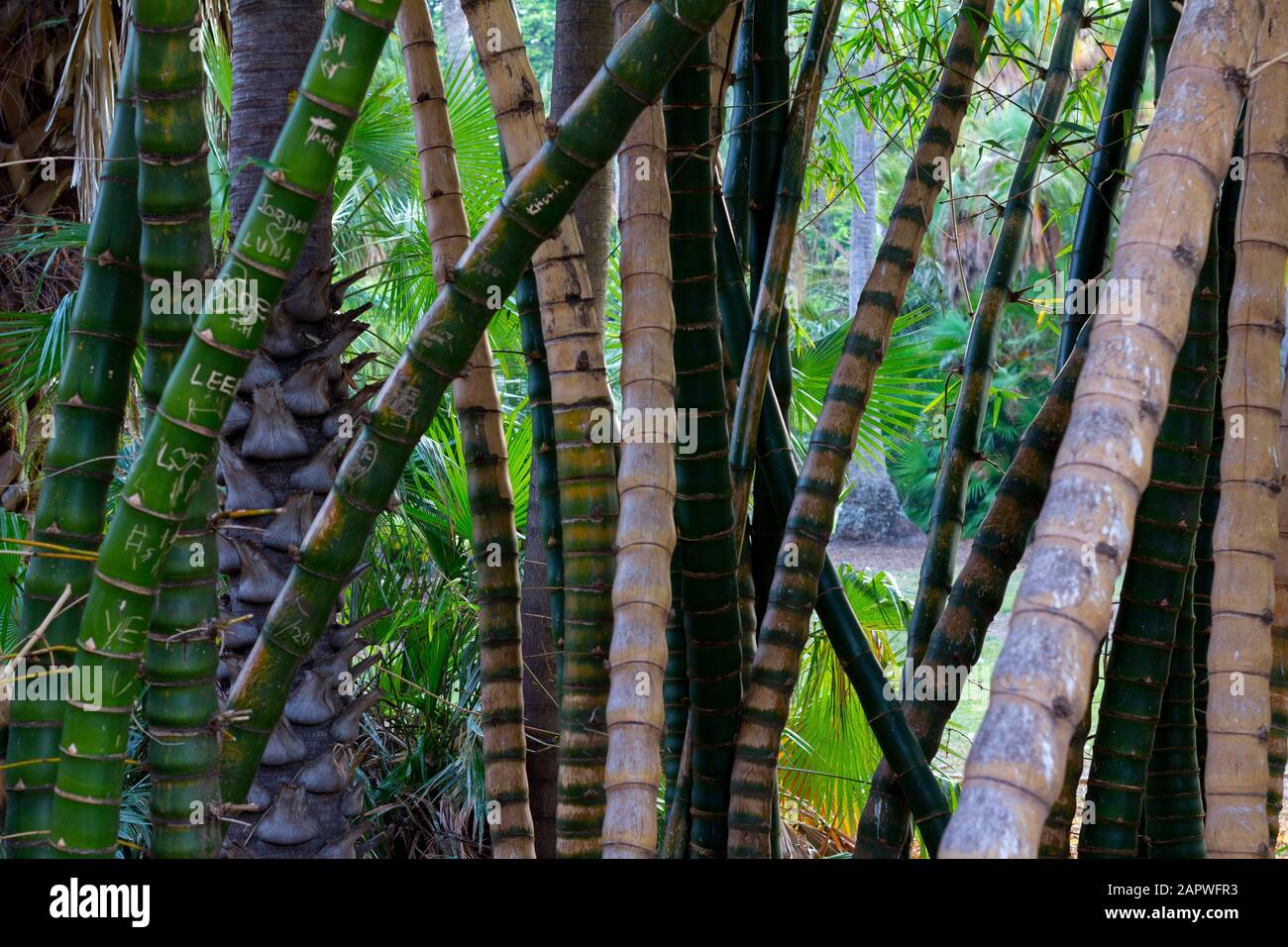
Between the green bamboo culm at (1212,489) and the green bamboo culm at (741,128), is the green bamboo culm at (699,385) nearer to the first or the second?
the green bamboo culm at (741,128)

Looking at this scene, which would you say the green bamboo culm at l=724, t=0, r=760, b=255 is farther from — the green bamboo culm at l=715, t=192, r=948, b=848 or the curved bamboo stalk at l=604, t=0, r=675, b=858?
the curved bamboo stalk at l=604, t=0, r=675, b=858

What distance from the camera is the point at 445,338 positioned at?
3.31 feet

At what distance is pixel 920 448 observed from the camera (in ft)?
29.8

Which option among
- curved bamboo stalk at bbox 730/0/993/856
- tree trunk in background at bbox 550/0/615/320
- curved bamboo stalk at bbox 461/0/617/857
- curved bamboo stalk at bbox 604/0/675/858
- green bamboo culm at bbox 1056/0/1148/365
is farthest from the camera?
tree trunk in background at bbox 550/0/615/320

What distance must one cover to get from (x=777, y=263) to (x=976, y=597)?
1.60 feet

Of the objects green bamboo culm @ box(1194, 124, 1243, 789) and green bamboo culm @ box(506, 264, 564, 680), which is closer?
green bamboo culm @ box(1194, 124, 1243, 789)

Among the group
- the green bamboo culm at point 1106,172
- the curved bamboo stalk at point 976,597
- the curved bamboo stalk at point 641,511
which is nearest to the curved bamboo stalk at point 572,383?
the curved bamboo stalk at point 641,511

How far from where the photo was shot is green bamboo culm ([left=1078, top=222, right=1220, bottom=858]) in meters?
1.12

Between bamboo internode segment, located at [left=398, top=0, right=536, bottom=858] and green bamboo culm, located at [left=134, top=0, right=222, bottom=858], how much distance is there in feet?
1.36

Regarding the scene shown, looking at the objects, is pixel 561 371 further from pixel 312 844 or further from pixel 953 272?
pixel 953 272

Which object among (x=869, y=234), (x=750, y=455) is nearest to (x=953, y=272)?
(x=869, y=234)

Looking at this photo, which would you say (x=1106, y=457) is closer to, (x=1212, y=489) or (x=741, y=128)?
(x=1212, y=489)

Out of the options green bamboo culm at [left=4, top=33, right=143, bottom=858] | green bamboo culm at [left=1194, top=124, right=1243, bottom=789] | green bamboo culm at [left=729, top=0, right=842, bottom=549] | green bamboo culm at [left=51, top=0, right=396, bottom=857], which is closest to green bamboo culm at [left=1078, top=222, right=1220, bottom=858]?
green bamboo culm at [left=1194, top=124, right=1243, bottom=789]
